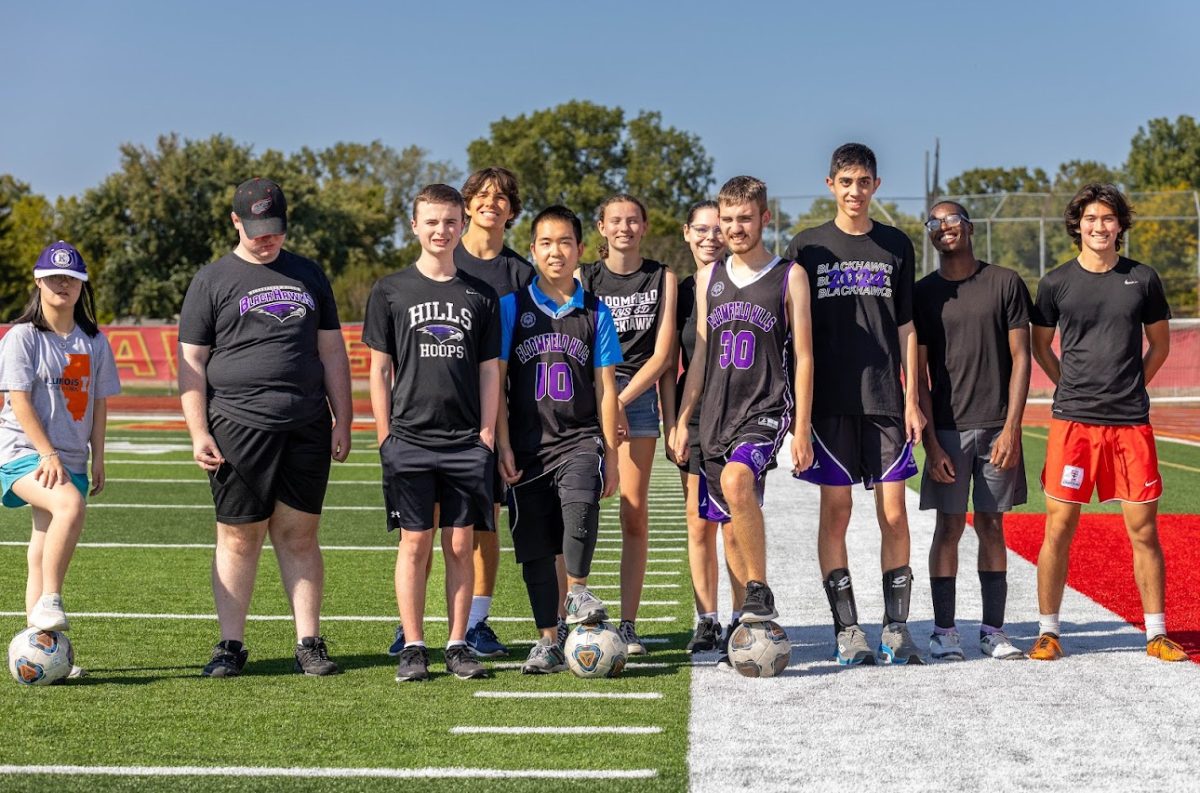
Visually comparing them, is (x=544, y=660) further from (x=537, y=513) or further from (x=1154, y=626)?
(x=1154, y=626)

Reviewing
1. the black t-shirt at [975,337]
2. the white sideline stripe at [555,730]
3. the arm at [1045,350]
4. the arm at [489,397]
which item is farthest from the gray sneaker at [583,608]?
the arm at [1045,350]

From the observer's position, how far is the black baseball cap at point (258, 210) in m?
5.81

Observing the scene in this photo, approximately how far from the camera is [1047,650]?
6.11m

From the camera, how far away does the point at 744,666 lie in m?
5.72

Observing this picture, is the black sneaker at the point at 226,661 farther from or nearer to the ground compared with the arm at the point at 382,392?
nearer to the ground

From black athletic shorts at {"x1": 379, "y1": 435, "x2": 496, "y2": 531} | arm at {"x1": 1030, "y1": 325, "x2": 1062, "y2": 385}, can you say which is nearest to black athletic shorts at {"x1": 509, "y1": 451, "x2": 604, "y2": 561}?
black athletic shorts at {"x1": 379, "y1": 435, "x2": 496, "y2": 531}

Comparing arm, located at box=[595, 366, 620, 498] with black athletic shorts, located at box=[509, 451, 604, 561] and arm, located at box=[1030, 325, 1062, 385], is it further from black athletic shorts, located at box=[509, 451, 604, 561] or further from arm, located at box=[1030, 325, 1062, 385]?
arm, located at box=[1030, 325, 1062, 385]

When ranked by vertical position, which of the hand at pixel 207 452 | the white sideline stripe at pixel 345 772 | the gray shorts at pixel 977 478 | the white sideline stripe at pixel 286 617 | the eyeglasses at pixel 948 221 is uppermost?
the eyeglasses at pixel 948 221

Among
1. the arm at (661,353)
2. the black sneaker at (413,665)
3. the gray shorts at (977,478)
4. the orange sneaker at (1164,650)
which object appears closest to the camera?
the black sneaker at (413,665)

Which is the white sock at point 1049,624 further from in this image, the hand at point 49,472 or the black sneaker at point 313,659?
the hand at point 49,472

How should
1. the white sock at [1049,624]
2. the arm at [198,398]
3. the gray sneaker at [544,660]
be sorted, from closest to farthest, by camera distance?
the arm at [198,398], the gray sneaker at [544,660], the white sock at [1049,624]

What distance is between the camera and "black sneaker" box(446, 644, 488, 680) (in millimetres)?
5719

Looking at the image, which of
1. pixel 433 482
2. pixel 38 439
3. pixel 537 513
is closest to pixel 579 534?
A: pixel 537 513

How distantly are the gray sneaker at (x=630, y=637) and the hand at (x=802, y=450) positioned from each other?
107 cm
